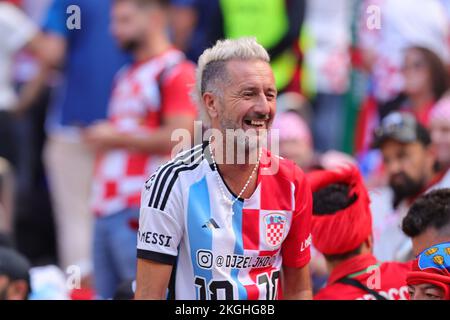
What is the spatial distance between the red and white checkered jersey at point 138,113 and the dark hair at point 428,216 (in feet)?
8.55

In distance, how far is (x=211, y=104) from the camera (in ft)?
16.0

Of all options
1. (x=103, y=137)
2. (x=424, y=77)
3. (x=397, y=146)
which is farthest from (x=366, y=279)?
(x=424, y=77)

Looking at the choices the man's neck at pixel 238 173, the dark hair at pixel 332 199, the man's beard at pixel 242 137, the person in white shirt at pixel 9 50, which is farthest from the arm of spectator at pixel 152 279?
the person in white shirt at pixel 9 50

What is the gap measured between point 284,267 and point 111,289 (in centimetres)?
252

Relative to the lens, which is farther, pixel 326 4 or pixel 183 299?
pixel 326 4

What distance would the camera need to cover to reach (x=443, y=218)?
5.02 m

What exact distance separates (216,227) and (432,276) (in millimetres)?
881

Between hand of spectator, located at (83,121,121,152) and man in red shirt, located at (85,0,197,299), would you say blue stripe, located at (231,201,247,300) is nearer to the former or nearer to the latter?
man in red shirt, located at (85,0,197,299)

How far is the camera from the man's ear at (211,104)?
4.84 m

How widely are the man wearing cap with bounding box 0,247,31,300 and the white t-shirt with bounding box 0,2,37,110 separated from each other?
11.8 ft

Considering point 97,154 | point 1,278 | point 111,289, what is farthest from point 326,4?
point 1,278

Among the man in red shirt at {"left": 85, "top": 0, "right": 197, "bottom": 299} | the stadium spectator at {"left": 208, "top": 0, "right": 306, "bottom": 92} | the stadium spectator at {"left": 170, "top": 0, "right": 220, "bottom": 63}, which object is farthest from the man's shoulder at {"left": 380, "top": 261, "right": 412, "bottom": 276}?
the stadium spectator at {"left": 170, "top": 0, "right": 220, "bottom": 63}

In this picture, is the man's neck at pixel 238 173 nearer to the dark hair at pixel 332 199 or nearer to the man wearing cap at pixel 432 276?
the dark hair at pixel 332 199

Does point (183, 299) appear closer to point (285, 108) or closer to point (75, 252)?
point (75, 252)
